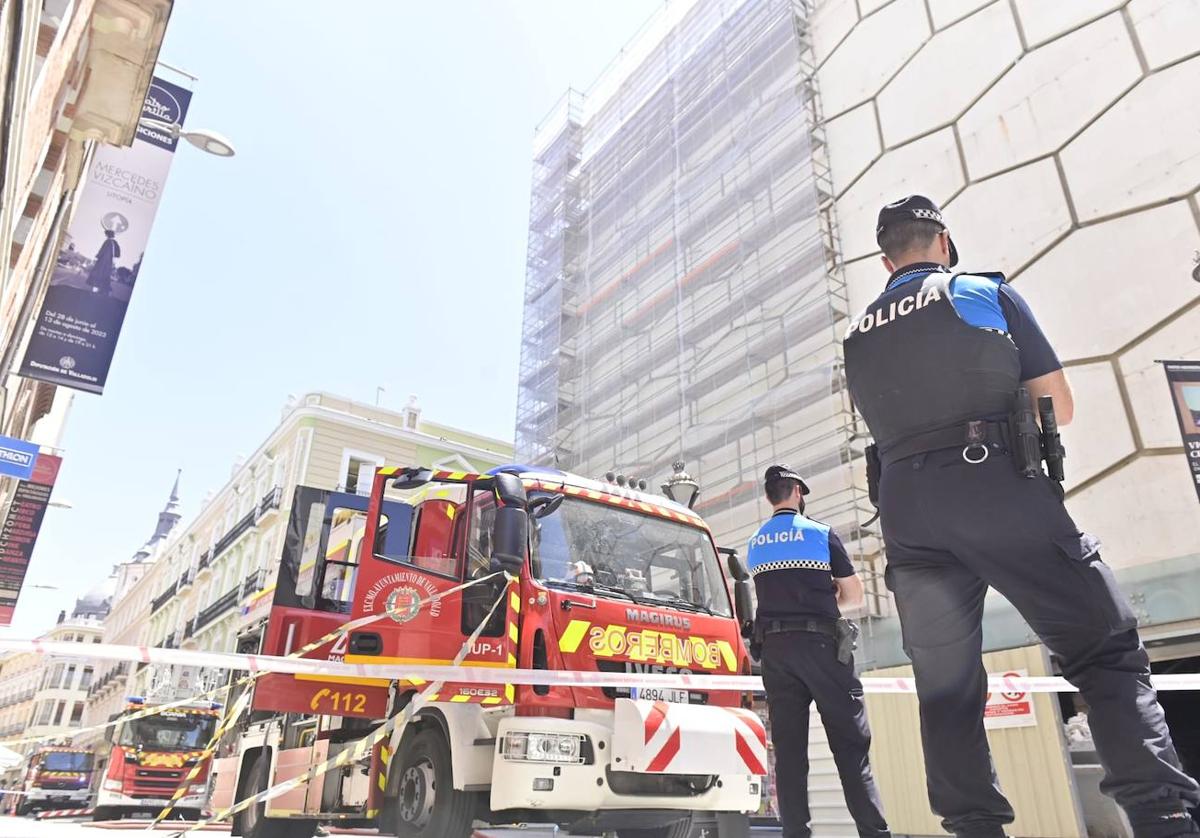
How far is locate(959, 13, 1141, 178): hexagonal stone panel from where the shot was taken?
31.2 feet

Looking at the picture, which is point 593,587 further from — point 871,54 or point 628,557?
point 871,54

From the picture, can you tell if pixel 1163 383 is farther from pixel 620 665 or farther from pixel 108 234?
pixel 108 234

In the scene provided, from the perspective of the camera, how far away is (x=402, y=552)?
508cm

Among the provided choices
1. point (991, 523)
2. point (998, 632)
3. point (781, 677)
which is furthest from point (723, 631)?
point (998, 632)

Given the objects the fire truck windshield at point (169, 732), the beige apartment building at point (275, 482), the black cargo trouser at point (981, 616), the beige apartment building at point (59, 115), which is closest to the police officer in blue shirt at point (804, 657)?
the black cargo trouser at point (981, 616)

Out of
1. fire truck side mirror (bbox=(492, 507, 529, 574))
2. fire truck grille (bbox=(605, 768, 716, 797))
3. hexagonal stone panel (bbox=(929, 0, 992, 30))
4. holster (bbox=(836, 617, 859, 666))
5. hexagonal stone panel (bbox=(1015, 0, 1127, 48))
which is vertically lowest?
fire truck grille (bbox=(605, 768, 716, 797))

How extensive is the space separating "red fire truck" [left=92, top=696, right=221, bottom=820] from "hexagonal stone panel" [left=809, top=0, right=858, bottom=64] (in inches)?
728

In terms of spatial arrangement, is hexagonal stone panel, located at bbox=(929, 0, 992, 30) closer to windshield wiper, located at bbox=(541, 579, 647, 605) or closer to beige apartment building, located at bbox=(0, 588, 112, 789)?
windshield wiper, located at bbox=(541, 579, 647, 605)

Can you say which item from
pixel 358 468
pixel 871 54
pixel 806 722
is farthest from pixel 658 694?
pixel 358 468

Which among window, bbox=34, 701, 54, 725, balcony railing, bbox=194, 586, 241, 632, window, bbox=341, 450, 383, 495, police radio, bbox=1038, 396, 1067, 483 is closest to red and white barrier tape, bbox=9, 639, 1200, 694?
police radio, bbox=1038, 396, 1067, 483

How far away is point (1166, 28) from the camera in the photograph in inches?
358

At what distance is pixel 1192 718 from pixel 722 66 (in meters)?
13.6

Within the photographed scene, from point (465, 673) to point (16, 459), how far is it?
5.82m

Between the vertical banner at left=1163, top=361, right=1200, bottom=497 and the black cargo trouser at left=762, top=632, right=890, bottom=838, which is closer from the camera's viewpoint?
the black cargo trouser at left=762, top=632, right=890, bottom=838
